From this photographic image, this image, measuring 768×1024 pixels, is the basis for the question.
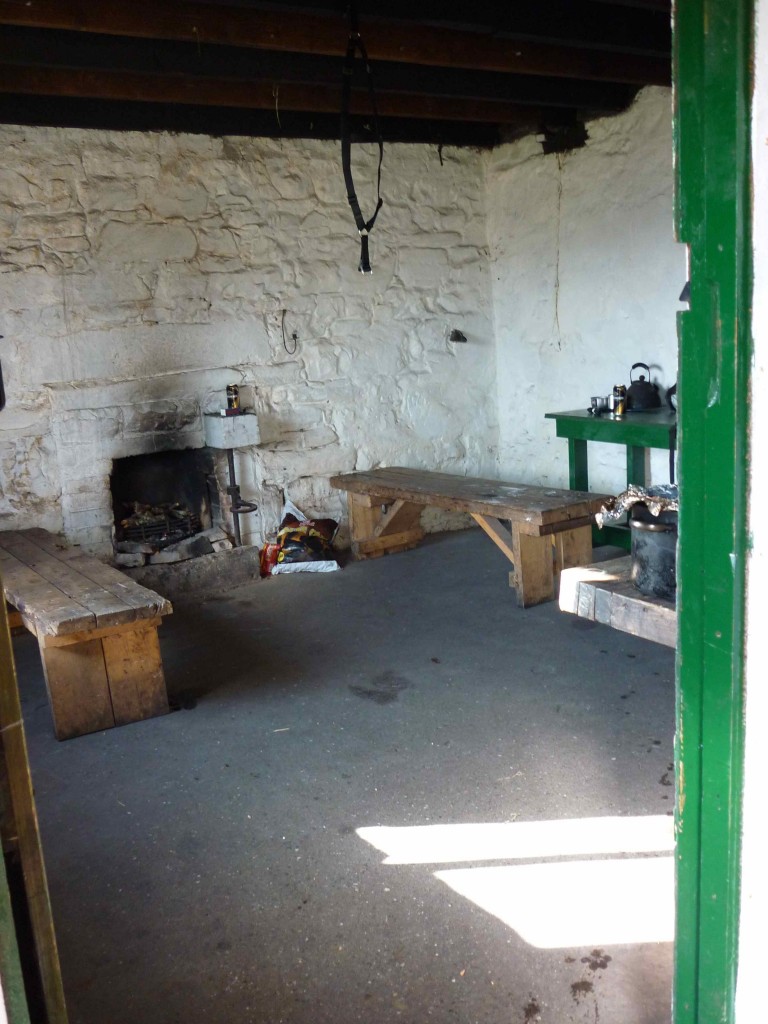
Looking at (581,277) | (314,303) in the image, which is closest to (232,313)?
(314,303)

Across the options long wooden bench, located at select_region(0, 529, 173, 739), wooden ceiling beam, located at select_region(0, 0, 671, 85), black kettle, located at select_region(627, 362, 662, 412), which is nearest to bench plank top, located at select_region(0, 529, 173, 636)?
long wooden bench, located at select_region(0, 529, 173, 739)

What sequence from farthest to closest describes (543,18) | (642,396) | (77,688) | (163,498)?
(163,498) < (642,396) < (543,18) < (77,688)

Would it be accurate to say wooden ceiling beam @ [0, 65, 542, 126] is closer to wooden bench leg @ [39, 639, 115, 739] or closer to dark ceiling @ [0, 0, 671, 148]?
dark ceiling @ [0, 0, 671, 148]

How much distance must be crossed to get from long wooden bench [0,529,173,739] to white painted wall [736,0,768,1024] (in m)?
2.48

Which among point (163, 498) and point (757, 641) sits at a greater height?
point (757, 641)

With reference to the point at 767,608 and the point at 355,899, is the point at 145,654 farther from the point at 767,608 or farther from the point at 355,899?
the point at 767,608

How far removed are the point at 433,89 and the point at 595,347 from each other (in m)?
1.89

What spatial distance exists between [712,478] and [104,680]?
9.06 ft

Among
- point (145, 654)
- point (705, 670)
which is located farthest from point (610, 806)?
point (145, 654)

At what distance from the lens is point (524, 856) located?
8.23 ft

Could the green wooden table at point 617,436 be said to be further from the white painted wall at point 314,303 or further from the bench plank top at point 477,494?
the bench plank top at point 477,494

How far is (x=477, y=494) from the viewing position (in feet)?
15.3

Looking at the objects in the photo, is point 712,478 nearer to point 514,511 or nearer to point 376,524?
point 514,511

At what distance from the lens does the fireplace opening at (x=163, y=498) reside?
17.3ft
